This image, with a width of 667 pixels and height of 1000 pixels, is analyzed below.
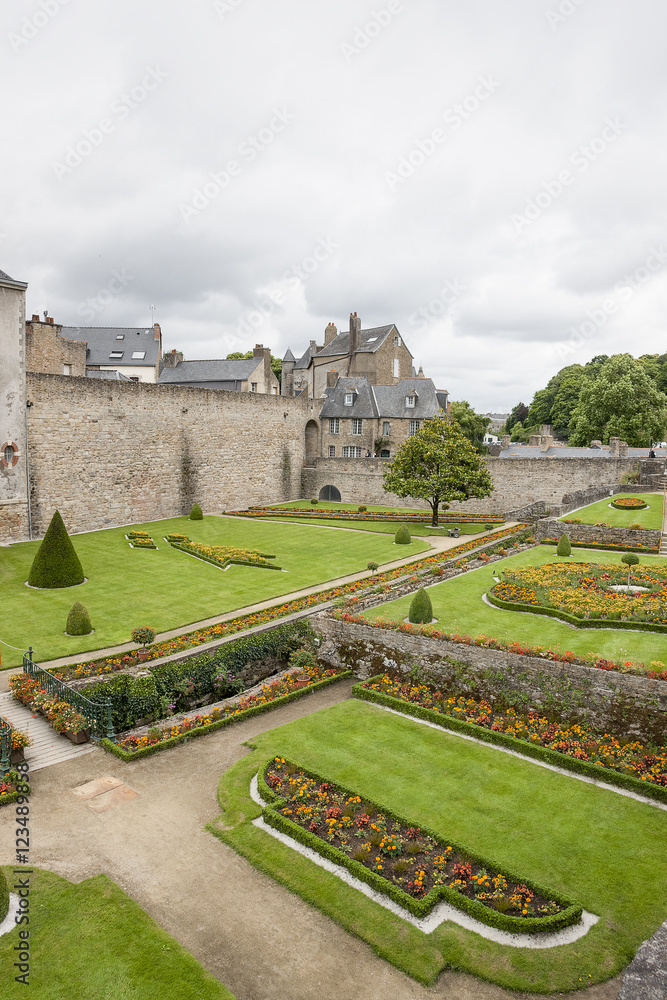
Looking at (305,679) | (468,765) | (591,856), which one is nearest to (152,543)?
(305,679)

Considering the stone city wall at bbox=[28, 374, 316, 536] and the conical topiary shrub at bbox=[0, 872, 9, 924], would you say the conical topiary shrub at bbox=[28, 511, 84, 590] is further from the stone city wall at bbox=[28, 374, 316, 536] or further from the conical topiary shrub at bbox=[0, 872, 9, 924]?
the conical topiary shrub at bbox=[0, 872, 9, 924]

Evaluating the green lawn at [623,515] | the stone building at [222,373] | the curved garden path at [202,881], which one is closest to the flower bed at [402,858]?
the curved garden path at [202,881]

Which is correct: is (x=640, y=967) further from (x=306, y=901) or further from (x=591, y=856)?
(x=306, y=901)

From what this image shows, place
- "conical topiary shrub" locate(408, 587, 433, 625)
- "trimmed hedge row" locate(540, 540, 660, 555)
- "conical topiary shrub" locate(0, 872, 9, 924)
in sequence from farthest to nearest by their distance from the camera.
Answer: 1. "trimmed hedge row" locate(540, 540, 660, 555)
2. "conical topiary shrub" locate(408, 587, 433, 625)
3. "conical topiary shrub" locate(0, 872, 9, 924)

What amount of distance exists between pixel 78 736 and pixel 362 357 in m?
49.0

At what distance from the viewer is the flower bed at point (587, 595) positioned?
671 inches

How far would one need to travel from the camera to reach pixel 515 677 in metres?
14.5

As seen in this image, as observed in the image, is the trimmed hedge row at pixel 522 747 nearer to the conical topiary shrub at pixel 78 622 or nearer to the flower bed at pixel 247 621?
the flower bed at pixel 247 621

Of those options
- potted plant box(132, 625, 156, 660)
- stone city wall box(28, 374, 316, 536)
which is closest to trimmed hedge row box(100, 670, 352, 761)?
potted plant box(132, 625, 156, 660)

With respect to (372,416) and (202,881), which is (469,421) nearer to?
(372,416)

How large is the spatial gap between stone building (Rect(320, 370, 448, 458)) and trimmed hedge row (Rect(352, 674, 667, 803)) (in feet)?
122

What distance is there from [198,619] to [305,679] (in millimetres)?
5008

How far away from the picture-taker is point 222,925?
832 cm

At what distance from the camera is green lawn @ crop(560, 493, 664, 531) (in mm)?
28562
